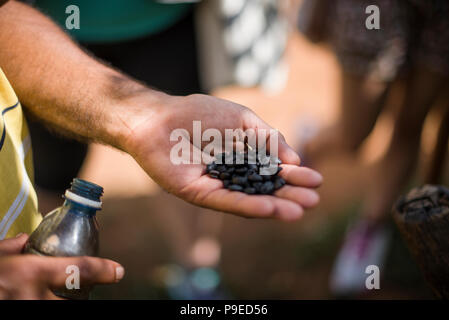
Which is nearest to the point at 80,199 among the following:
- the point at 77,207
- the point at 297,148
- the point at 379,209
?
the point at 77,207

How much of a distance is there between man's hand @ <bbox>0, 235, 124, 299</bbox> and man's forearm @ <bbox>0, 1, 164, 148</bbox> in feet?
1.93

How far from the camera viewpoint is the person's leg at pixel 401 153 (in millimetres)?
2893

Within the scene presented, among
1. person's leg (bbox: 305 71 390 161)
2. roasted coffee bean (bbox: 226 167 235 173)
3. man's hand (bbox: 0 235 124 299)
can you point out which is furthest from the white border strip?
person's leg (bbox: 305 71 390 161)

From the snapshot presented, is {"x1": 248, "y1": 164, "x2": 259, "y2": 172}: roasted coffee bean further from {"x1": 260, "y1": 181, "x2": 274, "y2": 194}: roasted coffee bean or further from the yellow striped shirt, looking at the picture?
the yellow striped shirt

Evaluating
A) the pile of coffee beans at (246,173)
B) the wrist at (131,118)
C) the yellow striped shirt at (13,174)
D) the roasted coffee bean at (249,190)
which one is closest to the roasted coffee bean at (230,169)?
the pile of coffee beans at (246,173)

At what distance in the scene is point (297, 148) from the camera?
152 inches

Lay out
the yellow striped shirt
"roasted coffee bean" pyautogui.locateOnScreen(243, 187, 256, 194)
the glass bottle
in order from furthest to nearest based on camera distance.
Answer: "roasted coffee bean" pyautogui.locateOnScreen(243, 187, 256, 194)
the yellow striped shirt
the glass bottle

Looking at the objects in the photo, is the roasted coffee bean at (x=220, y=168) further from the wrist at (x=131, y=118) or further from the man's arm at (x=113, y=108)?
the wrist at (x=131, y=118)

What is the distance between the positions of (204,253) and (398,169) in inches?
58.8

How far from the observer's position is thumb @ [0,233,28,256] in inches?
45.4

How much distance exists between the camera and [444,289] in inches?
49.9

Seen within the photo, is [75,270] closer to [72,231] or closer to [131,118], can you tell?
→ [72,231]

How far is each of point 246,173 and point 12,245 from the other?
2.56 feet
